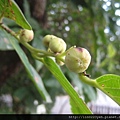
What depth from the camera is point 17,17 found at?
403 millimetres

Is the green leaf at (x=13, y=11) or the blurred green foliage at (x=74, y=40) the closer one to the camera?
the green leaf at (x=13, y=11)

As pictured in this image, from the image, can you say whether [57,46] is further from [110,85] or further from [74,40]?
[74,40]

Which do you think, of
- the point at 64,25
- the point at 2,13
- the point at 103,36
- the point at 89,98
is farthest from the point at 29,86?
the point at 2,13

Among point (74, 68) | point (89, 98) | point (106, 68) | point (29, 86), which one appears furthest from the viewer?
point (106, 68)

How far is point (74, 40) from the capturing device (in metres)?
1.69

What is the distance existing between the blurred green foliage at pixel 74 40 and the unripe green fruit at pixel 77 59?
0.50 m

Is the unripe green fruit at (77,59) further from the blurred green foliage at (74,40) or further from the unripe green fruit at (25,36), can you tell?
the blurred green foliage at (74,40)

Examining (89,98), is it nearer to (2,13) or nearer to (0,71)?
(0,71)

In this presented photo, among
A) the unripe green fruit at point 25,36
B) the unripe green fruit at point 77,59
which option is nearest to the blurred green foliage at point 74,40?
the unripe green fruit at point 25,36

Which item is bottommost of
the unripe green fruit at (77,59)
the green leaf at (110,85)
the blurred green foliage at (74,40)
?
the blurred green foliage at (74,40)

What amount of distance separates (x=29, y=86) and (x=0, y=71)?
156 mm

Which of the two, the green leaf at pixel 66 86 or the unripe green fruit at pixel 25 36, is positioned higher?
the unripe green fruit at pixel 25 36

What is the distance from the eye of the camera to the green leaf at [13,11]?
39 centimetres

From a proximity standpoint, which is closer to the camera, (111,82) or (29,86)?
(111,82)
